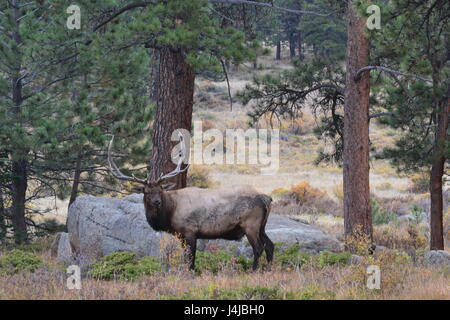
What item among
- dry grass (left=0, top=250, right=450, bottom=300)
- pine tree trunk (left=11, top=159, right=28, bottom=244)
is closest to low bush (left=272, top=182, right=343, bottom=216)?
pine tree trunk (left=11, top=159, right=28, bottom=244)

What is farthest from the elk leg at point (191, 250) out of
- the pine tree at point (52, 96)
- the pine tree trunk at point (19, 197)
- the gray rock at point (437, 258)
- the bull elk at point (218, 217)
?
the pine tree trunk at point (19, 197)

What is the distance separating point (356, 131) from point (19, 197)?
757 centimetres

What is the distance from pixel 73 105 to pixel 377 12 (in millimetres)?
6889

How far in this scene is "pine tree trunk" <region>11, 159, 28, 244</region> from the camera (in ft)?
49.5

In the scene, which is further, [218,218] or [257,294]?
[218,218]

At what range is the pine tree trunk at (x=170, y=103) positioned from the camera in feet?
42.4

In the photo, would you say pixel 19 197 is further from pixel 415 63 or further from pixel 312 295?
pixel 312 295

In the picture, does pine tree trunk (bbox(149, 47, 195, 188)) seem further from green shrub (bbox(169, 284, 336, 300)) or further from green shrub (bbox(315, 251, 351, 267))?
green shrub (bbox(169, 284, 336, 300))

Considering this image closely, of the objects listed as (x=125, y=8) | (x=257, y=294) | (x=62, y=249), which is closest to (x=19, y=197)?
(x=62, y=249)

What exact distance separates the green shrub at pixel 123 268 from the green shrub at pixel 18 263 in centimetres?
90

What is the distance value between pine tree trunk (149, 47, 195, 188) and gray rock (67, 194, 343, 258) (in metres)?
0.97

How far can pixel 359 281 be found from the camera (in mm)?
8203

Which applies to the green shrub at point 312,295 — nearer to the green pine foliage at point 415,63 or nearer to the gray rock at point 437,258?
the gray rock at point 437,258

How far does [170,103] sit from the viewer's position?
12953 millimetres
